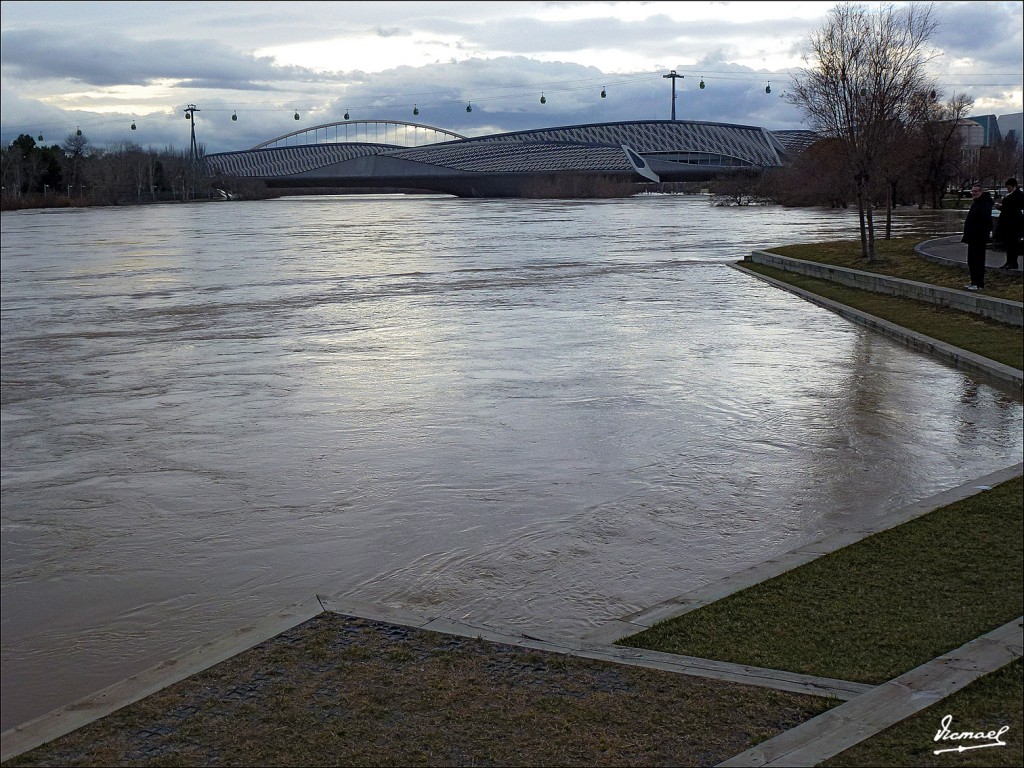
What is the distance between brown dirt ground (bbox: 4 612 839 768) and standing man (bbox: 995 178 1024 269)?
15.0 metres

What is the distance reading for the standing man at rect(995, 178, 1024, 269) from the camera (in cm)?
1725

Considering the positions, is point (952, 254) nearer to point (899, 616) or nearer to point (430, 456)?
point (430, 456)

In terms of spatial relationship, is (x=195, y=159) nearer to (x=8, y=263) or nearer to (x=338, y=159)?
(x=338, y=159)

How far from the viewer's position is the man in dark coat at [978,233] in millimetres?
16516

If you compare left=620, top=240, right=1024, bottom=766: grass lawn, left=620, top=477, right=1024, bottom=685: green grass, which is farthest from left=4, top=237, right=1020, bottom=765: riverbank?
left=620, top=477, right=1024, bottom=685: green grass

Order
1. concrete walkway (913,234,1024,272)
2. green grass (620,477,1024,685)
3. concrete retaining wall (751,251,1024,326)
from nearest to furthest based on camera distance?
1. green grass (620,477,1024,685)
2. concrete retaining wall (751,251,1024,326)
3. concrete walkway (913,234,1024,272)

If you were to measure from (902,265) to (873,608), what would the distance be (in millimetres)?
18358

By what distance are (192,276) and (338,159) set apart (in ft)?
504

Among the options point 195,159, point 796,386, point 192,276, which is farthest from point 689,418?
point 195,159

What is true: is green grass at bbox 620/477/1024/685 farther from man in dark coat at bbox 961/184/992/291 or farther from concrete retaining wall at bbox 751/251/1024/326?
man in dark coat at bbox 961/184/992/291

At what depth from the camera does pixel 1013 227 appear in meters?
17.7

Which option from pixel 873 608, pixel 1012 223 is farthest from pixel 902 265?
pixel 873 608

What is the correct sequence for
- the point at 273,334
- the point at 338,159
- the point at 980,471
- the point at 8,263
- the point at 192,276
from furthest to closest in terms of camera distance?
the point at 338,159 < the point at 8,263 < the point at 192,276 < the point at 273,334 < the point at 980,471

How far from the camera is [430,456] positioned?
29.0 ft
